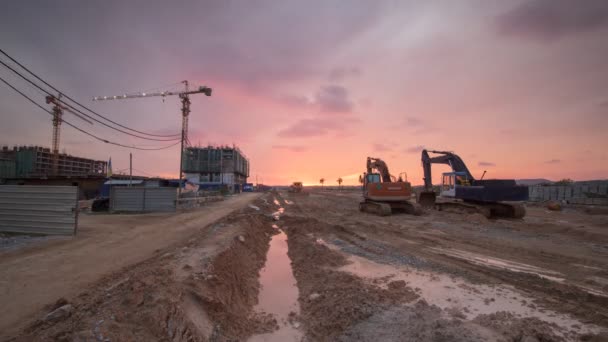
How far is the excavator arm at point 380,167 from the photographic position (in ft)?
74.0

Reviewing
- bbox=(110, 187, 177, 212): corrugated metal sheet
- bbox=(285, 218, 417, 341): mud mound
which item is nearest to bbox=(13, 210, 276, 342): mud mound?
bbox=(285, 218, 417, 341): mud mound

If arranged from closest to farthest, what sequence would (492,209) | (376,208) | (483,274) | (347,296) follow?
(347,296) < (483,274) < (492,209) < (376,208)

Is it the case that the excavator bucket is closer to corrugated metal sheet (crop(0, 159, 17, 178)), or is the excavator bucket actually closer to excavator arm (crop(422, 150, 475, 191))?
excavator arm (crop(422, 150, 475, 191))

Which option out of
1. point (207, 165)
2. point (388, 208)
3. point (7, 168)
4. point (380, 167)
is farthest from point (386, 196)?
point (207, 165)

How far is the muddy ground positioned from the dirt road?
0.49 m

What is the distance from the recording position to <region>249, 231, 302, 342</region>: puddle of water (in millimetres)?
4977

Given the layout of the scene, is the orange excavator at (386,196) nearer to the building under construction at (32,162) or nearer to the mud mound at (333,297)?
the mud mound at (333,297)

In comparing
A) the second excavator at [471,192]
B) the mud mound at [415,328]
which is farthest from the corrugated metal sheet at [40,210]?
the second excavator at [471,192]

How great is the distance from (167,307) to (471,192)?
19846 millimetres

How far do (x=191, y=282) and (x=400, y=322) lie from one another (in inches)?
159

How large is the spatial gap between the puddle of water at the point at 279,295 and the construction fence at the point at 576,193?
1302 inches

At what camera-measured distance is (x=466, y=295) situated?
574 cm

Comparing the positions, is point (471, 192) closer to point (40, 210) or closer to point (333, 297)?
point (333, 297)

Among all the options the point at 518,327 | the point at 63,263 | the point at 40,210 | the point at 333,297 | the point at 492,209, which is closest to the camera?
the point at 518,327
